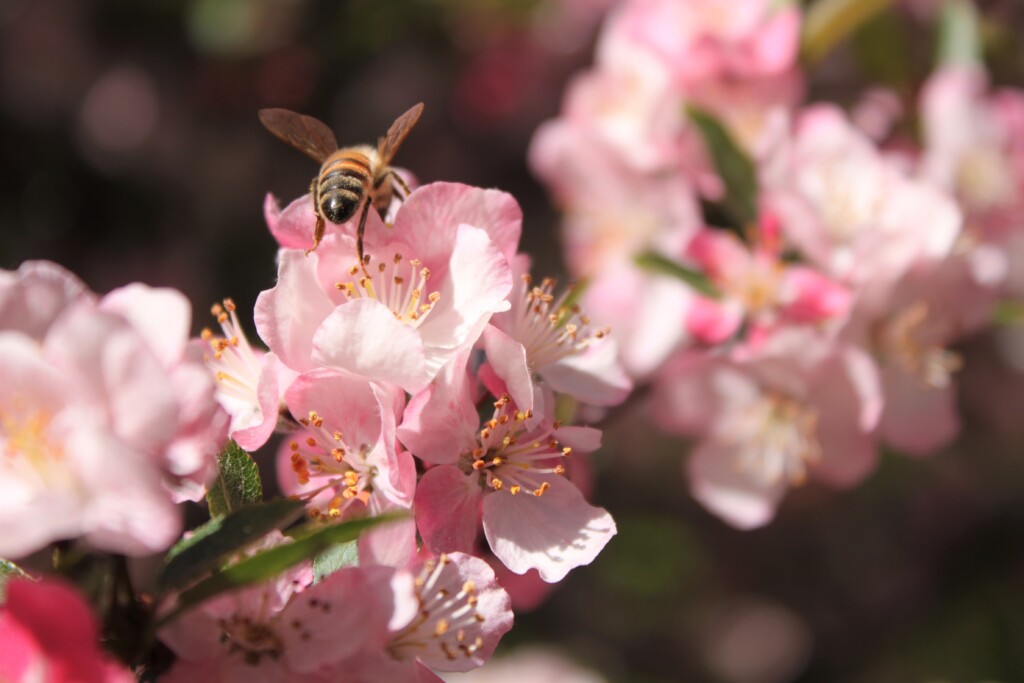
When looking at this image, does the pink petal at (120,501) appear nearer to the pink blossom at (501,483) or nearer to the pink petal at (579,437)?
the pink blossom at (501,483)

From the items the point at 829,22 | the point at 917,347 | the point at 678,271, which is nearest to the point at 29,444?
the point at 678,271

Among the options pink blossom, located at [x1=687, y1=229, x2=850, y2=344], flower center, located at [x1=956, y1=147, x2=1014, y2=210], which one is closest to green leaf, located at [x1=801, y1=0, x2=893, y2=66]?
flower center, located at [x1=956, y1=147, x2=1014, y2=210]

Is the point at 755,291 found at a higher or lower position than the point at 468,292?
lower

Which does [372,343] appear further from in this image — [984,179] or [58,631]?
[984,179]

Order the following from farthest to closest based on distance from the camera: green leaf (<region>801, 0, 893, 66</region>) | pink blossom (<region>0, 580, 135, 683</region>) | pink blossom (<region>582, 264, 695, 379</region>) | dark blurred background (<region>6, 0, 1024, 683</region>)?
dark blurred background (<region>6, 0, 1024, 683</region>), green leaf (<region>801, 0, 893, 66</region>), pink blossom (<region>582, 264, 695, 379</region>), pink blossom (<region>0, 580, 135, 683</region>)

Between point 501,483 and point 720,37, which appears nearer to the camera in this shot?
point 501,483

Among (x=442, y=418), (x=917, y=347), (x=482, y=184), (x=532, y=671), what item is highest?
(x=442, y=418)

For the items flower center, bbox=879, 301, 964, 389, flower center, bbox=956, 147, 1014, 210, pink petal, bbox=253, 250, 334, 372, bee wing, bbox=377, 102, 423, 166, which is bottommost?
flower center, bbox=879, 301, 964, 389

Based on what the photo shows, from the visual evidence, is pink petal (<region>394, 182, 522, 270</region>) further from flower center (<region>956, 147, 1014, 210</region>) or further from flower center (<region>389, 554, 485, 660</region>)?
flower center (<region>956, 147, 1014, 210</region>)
